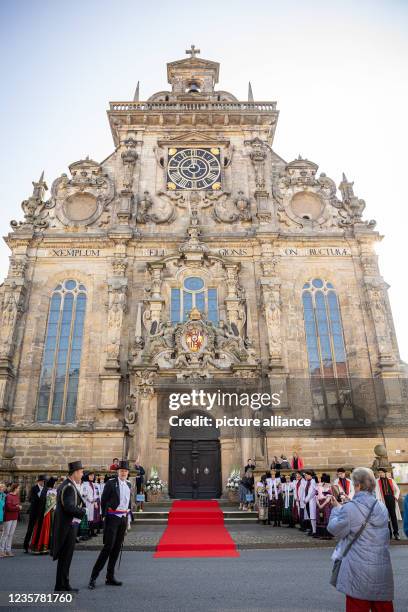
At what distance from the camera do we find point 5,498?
9914 millimetres

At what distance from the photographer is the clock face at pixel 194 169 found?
2639 cm

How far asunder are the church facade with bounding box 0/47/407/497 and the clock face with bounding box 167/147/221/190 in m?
0.10

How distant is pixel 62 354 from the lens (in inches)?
848

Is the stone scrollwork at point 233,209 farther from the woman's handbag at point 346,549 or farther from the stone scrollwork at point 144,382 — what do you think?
the woman's handbag at point 346,549

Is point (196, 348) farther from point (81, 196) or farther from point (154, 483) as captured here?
point (81, 196)

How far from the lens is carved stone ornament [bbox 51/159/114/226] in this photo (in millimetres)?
25094

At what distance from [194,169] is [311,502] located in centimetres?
2073

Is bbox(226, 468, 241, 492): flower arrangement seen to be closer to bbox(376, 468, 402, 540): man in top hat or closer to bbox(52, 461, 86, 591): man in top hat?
bbox(376, 468, 402, 540): man in top hat

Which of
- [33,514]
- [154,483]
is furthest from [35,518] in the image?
[154,483]

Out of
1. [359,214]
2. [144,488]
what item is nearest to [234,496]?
[144,488]

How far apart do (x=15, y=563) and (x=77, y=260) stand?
17.1 meters

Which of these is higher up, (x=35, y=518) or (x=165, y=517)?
(x=35, y=518)

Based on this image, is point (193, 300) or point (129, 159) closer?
point (193, 300)

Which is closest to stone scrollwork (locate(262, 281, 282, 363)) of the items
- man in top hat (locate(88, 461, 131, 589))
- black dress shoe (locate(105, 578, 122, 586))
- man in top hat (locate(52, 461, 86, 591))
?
man in top hat (locate(88, 461, 131, 589))
